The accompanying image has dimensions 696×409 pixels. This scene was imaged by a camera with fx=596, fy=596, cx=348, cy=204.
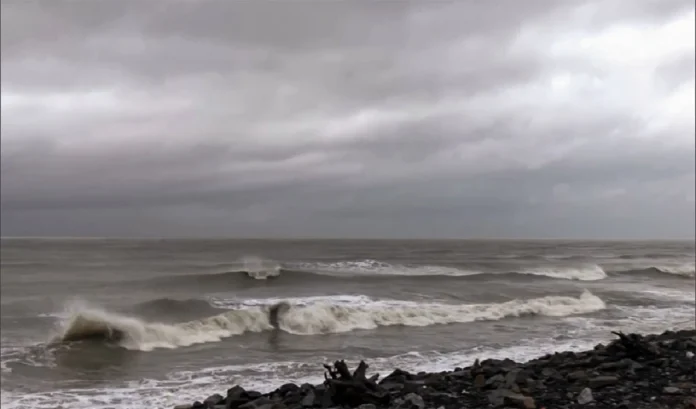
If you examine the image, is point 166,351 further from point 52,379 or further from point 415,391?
point 415,391

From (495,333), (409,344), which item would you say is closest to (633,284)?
(495,333)

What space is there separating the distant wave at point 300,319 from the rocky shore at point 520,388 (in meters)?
8.24

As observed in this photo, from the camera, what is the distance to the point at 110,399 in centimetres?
916

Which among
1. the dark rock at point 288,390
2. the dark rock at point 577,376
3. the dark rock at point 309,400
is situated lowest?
the dark rock at point 288,390

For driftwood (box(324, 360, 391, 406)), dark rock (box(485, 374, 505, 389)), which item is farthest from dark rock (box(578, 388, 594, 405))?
driftwood (box(324, 360, 391, 406))

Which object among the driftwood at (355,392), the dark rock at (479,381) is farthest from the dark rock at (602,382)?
the driftwood at (355,392)

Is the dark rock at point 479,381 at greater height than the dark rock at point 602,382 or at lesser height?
lesser

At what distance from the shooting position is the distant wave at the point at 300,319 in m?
15.6

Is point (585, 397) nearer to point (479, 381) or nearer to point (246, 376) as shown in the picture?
point (479, 381)

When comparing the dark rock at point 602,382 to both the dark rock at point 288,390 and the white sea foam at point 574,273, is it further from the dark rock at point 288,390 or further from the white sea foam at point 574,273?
the white sea foam at point 574,273

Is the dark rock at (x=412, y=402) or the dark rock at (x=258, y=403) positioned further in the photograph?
the dark rock at (x=258, y=403)

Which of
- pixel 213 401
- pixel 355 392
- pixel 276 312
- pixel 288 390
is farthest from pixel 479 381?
pixel 276 312

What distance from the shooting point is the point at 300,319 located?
1802cm

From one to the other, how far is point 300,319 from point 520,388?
1133cm
